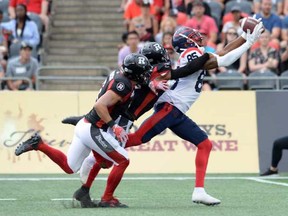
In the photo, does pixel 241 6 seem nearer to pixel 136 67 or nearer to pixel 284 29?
pixel 284 29

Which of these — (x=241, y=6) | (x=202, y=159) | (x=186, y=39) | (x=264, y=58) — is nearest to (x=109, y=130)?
(x=202, y=159)

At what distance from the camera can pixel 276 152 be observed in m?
15.7

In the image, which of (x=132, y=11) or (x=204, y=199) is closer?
(x=204, y=199)

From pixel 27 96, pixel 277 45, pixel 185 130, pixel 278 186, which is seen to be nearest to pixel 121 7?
pixel 277 45

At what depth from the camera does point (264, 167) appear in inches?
649

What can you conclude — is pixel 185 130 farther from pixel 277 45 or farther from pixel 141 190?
pixel 277 45

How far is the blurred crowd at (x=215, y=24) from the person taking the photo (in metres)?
18.8

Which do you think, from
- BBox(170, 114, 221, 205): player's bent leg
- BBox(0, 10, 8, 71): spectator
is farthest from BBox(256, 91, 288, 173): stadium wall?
BBox(170, 114, 221, 205): player's bent leg

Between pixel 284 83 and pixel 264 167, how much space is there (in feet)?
6.95

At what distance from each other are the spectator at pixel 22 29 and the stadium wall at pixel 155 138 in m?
3.35

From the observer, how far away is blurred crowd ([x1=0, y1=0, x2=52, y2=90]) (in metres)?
18.3

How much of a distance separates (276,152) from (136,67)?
207 inches

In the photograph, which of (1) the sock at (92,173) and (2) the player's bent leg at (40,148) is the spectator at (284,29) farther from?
(2) the player's bent leg at (40,148)

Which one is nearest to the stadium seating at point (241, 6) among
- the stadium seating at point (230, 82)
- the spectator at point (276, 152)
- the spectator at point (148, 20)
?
the spectator at point (148, 20)
